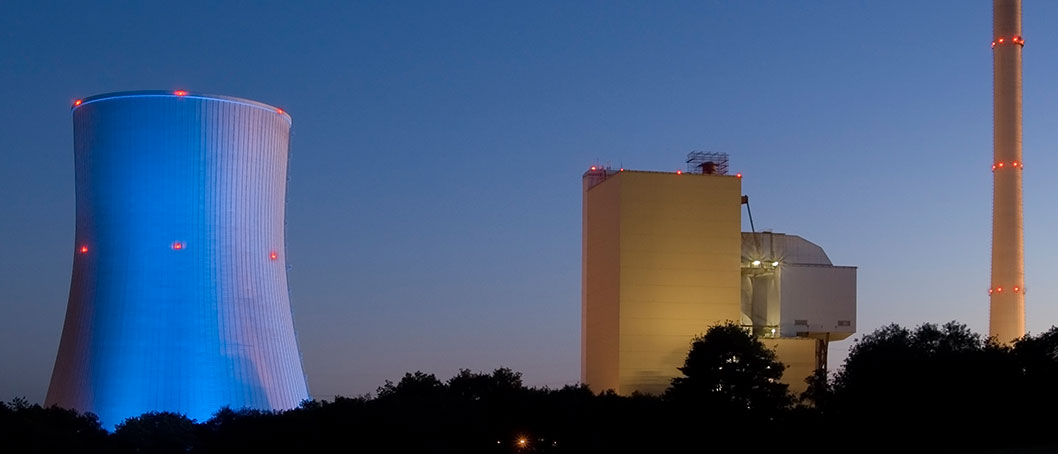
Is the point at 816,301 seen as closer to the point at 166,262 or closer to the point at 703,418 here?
the point at 703,418

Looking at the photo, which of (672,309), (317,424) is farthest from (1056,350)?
(317,424)

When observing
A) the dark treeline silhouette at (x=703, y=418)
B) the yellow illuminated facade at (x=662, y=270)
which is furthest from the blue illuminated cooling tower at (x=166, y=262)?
the yellow illuminated facade at (x=662, y=270)

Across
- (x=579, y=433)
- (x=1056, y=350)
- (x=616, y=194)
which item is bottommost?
(x=579, y=433)

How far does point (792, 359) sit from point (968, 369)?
10628 millimetres

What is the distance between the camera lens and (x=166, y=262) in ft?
95.1

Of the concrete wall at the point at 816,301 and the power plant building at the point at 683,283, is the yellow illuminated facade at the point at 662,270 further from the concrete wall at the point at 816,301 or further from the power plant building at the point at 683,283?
the concrete wall at the point at 816,301

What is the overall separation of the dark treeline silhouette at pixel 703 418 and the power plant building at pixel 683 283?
4.13 metres

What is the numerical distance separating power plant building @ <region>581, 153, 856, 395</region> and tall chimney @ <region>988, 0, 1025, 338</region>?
5.71m

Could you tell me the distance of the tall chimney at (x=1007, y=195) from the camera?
4466cm

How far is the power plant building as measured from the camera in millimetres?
42594

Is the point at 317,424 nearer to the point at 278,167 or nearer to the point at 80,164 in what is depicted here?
the point at 278,167

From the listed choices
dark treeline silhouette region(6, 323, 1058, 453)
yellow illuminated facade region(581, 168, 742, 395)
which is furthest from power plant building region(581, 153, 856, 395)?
dark treeline silhouette region(6, 323, 1058, 453)

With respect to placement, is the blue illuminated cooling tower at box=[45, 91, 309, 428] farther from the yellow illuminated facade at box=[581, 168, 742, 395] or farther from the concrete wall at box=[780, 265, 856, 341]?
the concrete wall at box=[780, 265, 856, 341]

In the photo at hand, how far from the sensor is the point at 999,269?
44.9 meters
